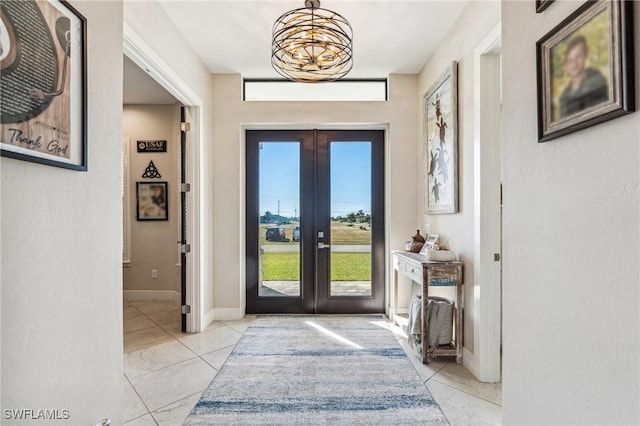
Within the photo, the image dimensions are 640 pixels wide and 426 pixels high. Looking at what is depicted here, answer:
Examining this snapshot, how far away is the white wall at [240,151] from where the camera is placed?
391cm

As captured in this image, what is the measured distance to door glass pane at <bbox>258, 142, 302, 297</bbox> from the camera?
4105 mm

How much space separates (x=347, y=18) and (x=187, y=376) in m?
3.28

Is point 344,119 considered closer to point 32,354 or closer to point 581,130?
point 581,130

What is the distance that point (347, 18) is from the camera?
2801 mm

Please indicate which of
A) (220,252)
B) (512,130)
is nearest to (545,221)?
(512,130)

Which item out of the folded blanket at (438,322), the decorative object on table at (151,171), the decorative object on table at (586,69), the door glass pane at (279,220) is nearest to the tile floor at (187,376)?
the folded blanket at (438,322)

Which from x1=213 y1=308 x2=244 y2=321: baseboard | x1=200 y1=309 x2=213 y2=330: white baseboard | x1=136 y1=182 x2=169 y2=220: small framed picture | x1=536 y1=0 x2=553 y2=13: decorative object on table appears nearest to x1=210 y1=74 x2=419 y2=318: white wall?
x1=213 y1=308 x2=244 y2=321: baseboard

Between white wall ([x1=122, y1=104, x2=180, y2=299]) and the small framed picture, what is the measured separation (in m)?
0.06

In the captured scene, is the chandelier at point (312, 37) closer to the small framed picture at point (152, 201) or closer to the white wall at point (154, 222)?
the white wall at point (154, 222)

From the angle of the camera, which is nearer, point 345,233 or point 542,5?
point 542,5

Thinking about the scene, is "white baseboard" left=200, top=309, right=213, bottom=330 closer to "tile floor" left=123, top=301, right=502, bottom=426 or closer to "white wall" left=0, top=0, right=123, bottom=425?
Result: "tile floor" left=123, top=301, right=502, bottom=426

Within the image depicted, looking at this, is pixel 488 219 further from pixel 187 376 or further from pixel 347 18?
pixel 187 376

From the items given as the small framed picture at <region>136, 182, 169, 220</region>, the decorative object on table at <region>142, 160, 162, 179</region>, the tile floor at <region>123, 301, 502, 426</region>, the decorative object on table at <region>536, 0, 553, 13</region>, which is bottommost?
the tile floor at <region>123, 301, 502, 426</region>

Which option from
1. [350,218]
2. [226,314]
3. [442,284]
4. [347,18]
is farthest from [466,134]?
[226,314]
